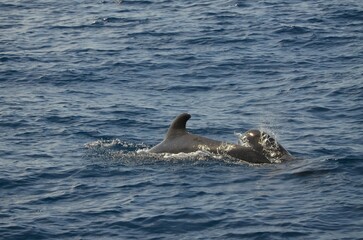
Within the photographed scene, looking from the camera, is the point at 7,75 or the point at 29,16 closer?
the point at 7,75

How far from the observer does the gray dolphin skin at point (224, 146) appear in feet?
82.7

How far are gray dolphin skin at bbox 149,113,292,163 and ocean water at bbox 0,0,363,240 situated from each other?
1.20 feet

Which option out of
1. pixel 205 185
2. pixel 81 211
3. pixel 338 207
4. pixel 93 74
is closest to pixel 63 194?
pixel 81 211

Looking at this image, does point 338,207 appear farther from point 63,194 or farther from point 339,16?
point 339,16

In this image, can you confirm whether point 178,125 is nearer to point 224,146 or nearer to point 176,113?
point 224,146

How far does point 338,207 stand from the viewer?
2139 cm

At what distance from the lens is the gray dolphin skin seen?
25.2 m

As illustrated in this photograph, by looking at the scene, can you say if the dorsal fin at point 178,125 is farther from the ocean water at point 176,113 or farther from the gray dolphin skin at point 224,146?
the ocean water at point 176,113

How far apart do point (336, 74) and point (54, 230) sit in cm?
1762

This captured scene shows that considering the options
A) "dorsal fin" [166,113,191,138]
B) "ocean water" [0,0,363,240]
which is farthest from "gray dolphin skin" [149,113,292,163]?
"ocean water" [0,0,363,240]

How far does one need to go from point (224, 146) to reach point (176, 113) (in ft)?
20.2

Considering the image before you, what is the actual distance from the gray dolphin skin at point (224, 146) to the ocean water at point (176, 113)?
1.20 ft

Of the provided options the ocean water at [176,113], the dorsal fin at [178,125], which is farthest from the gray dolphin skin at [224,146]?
the ocean water at [176,113]

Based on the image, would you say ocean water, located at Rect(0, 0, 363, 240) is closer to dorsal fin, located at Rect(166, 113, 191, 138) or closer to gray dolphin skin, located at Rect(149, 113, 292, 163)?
gray dolphin skin, located at Rect(149, 113, 292, 163)
